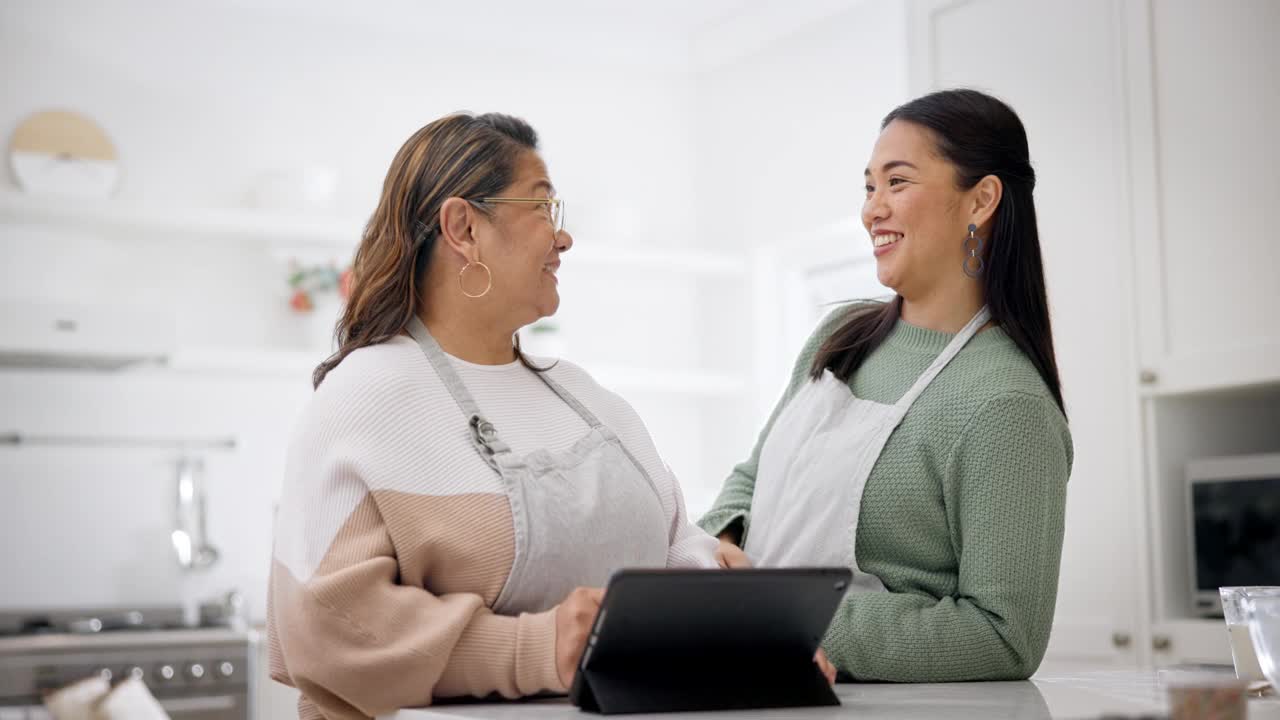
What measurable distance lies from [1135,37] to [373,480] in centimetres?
236

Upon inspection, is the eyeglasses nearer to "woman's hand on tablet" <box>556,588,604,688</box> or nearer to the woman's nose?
the woman's nose

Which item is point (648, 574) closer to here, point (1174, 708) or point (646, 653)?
point (646, 653)

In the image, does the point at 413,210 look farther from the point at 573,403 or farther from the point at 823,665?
the point at 823,665

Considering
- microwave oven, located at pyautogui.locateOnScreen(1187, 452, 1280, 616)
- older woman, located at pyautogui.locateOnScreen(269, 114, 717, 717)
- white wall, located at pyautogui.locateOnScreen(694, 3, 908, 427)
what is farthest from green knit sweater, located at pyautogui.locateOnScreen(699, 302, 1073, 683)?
white wall, located at pyautogui.locateOnScreen(694, 3, 908, 427)

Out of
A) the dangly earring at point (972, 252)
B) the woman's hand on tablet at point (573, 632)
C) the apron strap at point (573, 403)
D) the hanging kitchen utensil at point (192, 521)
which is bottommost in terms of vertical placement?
the hanging kitchen utensil at point (192, 521)

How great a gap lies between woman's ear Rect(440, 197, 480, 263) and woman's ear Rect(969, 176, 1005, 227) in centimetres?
71

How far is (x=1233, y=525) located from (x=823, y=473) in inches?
60.2

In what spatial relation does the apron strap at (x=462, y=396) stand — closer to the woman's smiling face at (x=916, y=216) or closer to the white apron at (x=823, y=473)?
the white apron at (x=823, y=473)

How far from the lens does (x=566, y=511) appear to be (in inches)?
57.3

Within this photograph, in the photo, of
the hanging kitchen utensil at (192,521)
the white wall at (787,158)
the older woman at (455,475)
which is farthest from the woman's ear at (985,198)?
the hanging kitchen utensil at (192,521)

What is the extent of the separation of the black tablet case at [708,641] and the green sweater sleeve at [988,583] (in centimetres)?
31

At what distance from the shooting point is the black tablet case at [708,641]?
3.79 feet

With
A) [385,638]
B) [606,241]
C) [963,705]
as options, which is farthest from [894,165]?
[606,241]

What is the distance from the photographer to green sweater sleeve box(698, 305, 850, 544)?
1.98 m
